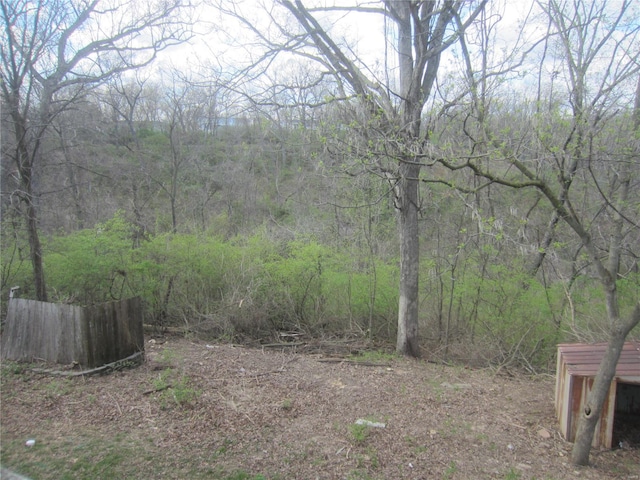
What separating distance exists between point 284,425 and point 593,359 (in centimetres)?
334

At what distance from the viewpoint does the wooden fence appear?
569 centimetres

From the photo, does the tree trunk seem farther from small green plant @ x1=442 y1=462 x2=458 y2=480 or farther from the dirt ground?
small green plant @ x1=442 y1=462 x2=458 y2=480

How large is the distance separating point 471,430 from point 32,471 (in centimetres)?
416

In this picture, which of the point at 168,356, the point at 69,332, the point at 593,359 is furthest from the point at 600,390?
the point at 69,332

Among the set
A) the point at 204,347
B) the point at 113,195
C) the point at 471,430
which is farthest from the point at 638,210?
the point at 113,195

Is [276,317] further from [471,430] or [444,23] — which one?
[444,23]

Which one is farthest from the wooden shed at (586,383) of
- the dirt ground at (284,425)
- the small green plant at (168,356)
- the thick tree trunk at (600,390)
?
the small green plant at (168,356)

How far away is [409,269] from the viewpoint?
7.74 meters

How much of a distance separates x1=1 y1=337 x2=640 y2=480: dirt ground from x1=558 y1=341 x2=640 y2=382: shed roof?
796mm

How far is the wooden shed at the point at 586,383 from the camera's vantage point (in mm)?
4367

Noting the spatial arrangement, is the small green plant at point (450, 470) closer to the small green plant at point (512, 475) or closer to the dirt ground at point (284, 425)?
the dirt ground at point (284, 425)

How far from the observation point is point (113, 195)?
66.5ft

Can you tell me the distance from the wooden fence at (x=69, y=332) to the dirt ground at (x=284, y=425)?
0.97 feet

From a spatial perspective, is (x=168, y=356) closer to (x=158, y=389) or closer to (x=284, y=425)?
(x=158, y=389)
